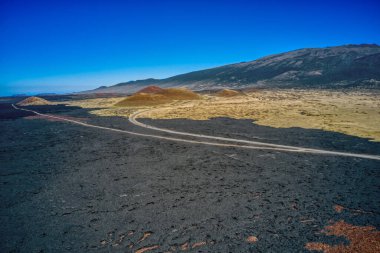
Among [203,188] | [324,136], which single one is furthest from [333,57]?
[203,188]

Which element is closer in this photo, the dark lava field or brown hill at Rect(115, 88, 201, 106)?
the dark lava field

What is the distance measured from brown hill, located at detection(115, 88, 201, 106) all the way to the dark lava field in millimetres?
39807

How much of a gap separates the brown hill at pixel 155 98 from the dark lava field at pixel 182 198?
39807 mm

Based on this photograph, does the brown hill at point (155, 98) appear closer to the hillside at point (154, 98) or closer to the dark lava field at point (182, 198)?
the hillside at point (154, 98)

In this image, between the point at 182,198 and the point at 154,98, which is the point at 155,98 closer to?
the point at 154,98

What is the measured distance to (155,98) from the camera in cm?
5872

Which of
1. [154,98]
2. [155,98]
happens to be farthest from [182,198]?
[155,98]

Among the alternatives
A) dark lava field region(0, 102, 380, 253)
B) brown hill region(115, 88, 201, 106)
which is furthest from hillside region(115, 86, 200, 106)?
dark lava field region(0, 102, 380, 253)

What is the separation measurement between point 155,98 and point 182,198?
51.6 meters

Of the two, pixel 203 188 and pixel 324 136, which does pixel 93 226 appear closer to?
pixel 203 188

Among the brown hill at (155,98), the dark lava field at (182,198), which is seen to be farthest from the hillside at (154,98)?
the dark lava field at (182,198)

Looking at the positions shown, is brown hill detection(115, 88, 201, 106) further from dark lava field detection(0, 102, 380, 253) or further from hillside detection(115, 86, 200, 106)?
dark lava field detection(0, 102, 380, 253)

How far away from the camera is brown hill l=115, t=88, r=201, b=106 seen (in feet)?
178

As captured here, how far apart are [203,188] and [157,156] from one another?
4966 millimetres
